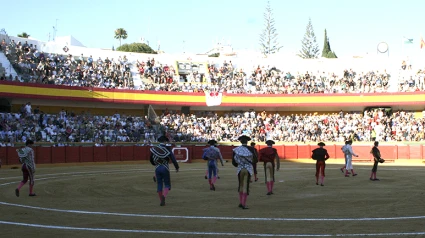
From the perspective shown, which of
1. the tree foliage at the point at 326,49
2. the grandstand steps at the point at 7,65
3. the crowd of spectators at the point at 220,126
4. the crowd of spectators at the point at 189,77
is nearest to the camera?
the crowd of spectators at the point at 220,126

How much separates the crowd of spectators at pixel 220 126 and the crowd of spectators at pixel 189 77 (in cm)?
235

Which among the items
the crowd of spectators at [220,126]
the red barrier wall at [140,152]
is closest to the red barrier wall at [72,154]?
the crowd of spectators at [220,126]

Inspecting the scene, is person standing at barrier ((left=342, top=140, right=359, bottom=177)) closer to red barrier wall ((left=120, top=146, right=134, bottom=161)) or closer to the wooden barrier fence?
the wooden barrier fence

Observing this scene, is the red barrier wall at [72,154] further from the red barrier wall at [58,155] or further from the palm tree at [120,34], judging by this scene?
the palm tree at [120,34]

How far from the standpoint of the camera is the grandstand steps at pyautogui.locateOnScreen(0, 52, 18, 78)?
41.1 m

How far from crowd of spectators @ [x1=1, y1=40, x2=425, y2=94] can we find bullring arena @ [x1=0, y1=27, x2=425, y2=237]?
18 cm

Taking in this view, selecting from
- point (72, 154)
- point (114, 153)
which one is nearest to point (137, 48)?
point (114, 153)

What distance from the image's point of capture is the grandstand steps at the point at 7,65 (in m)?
41.1

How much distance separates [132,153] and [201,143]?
19.5 ft

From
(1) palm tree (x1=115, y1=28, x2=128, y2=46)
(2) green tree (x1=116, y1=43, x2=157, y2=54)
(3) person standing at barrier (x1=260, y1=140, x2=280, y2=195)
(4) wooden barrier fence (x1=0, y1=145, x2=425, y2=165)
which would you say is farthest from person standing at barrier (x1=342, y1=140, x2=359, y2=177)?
(1) palm tree (x1=115, y1=28, x2=128, y2=46)

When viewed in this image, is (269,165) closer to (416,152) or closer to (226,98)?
(416,152)

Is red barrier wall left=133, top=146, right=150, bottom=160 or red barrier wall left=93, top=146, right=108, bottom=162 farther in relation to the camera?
Result: red barrier wall left=133, top=146, right=150, bottom=160

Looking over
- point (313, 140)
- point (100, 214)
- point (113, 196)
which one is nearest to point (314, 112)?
point (313, 140)

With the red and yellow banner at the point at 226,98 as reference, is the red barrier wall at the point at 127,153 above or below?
below
